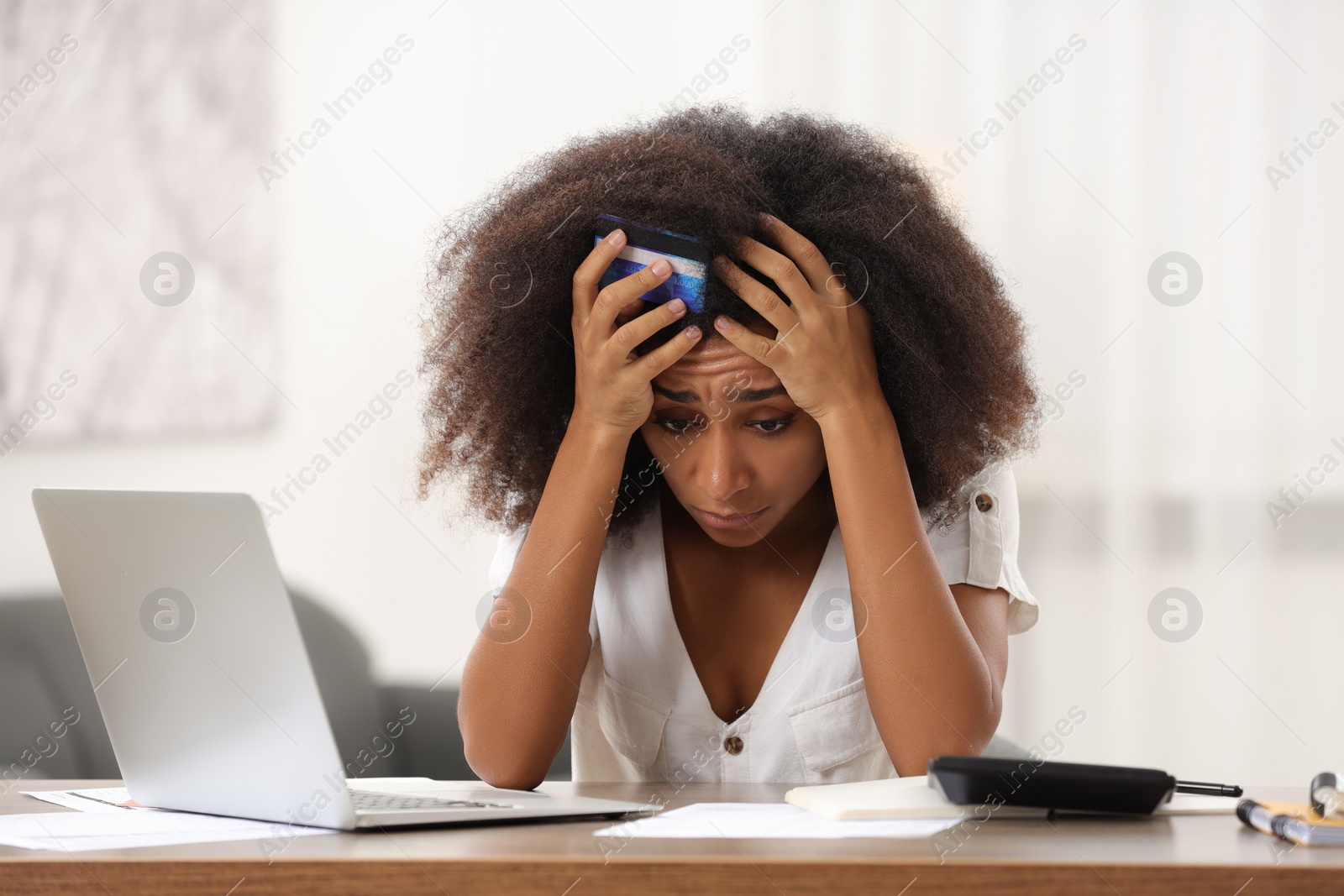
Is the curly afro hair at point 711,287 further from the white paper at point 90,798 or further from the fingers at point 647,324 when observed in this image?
the white paper at point 90,798

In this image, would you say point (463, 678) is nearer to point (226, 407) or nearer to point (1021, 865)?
→ point (1021, 865)

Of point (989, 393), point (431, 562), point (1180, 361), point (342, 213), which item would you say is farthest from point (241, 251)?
point (1180, 361)

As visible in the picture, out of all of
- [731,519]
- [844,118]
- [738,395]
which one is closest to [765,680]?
[731,519]

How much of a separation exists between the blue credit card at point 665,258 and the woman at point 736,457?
0.04 feet

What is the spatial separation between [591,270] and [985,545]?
531 mm

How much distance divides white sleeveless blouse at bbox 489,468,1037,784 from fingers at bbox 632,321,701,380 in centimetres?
30

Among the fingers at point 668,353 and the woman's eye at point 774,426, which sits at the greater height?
the fingers at point 668,353

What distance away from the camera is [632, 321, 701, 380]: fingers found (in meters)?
0.95

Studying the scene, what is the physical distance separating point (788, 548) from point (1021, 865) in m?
0.74

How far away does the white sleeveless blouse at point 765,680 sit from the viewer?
45.2 inches

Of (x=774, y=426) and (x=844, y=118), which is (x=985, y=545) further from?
(x=844, y=118)

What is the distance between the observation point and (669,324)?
3.22ft

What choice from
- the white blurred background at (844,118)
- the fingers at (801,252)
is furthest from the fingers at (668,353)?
the white blurred background at (844,118)

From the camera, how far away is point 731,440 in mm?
996
